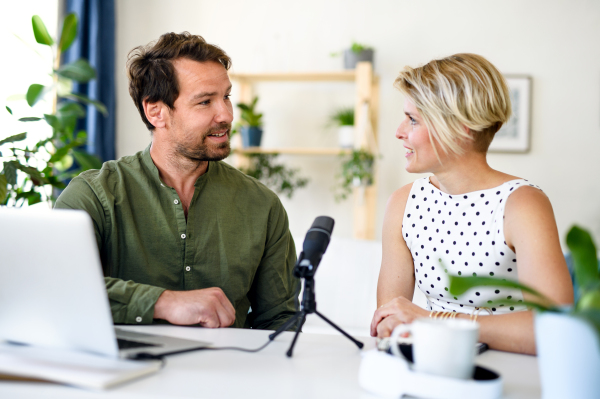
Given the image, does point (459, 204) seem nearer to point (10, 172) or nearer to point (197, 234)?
point (197, 234)

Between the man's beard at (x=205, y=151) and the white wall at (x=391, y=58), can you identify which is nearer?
the man's beard at (x=205, y=151)

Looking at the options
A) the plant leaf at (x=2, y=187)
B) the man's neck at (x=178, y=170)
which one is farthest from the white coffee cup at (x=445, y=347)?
the plant leaf at (x=2, y=187)

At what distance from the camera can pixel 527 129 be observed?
11.7ft

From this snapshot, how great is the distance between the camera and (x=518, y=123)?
3588 millimetres

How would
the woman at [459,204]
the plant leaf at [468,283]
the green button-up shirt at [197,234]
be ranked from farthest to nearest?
1. the green button-up shirt at [197,234]
2. the woman at [459,204]
3. the plant leaf at [468,283]

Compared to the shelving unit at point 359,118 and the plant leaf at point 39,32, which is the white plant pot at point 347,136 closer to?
the shelving unit at point 359,118

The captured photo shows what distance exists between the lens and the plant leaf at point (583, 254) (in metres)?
0.66

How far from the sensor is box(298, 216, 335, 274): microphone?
904 mm

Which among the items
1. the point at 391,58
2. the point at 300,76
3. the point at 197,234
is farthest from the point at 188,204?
the point at 391,58

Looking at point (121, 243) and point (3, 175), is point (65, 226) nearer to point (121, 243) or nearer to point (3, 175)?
point (121, 243)

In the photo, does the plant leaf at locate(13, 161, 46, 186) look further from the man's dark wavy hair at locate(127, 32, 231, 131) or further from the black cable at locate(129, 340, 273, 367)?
the black cable at locate(129, 340, 273, 367)

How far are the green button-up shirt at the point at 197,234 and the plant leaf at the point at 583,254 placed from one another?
93 cm

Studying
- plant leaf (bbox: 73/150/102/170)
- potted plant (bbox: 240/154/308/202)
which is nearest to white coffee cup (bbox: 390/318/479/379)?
plant leaf (bbox: 73/150/102/170)

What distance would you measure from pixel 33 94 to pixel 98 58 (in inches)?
49.8
